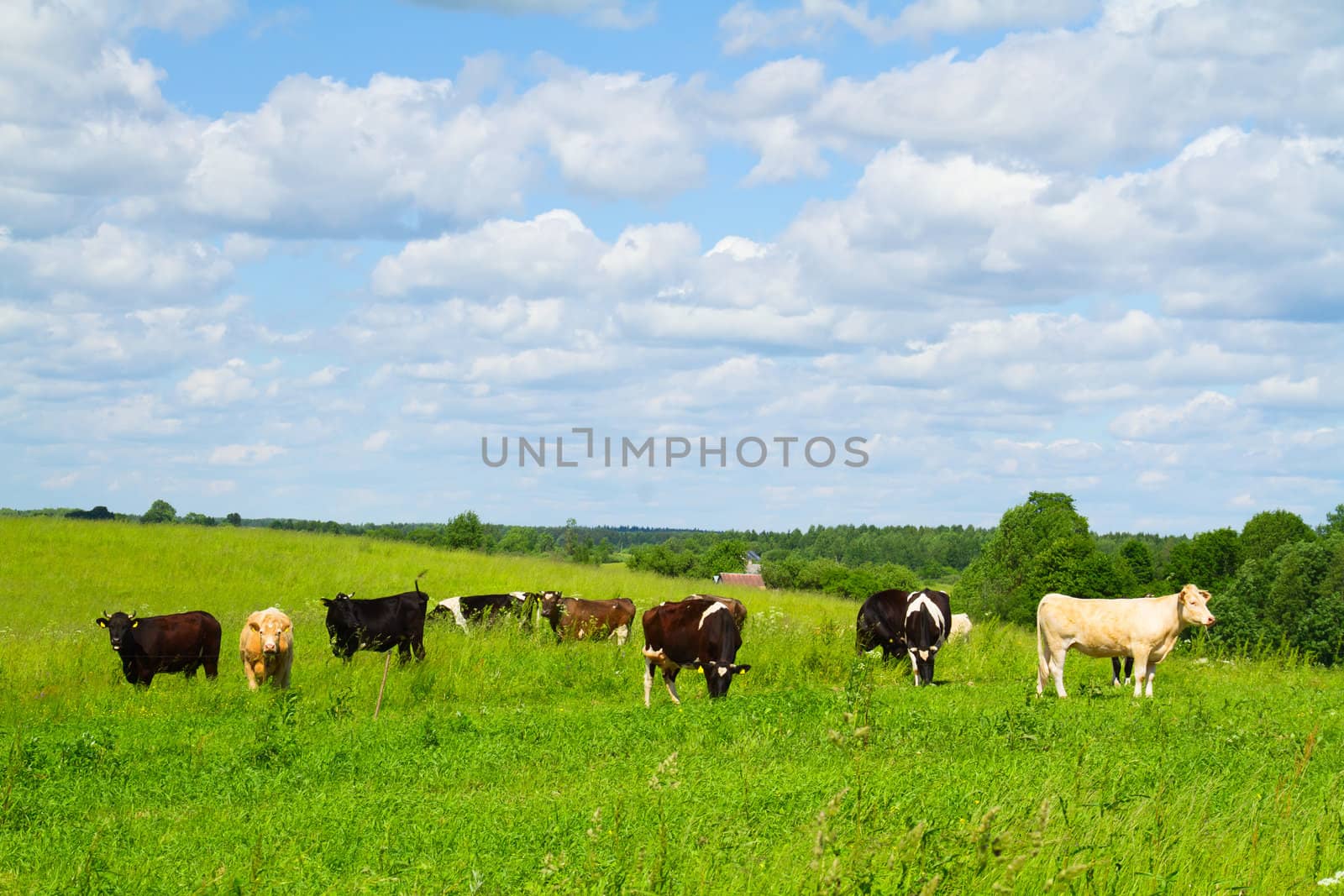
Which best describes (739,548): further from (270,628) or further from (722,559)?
(270,628)

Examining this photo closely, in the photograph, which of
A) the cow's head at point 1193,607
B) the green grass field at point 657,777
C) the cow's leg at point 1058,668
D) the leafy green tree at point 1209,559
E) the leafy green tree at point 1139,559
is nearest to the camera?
the green grass field at point 657,777

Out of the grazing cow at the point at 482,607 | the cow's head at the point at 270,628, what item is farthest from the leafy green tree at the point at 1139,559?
the cow's head at the point at 270,628

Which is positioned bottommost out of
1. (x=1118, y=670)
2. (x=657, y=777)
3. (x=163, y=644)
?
(x=1118, y=670)

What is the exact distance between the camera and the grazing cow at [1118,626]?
1588 cm

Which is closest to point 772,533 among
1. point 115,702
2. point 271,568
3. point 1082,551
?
point 1082,551

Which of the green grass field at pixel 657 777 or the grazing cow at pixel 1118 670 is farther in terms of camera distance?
the grazing cow at pixel 1118 670

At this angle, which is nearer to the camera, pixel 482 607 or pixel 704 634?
pixel 704 634

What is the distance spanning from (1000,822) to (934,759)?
10.3 feet

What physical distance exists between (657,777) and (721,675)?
23.8ft

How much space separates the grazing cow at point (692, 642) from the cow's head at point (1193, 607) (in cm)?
636

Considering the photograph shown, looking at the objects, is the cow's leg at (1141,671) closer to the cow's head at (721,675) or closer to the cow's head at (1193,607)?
the cow's head at (1193,607)

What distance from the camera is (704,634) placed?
15.8 m

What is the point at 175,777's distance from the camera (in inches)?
415

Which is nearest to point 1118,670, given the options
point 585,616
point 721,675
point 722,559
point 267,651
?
point 721,675
